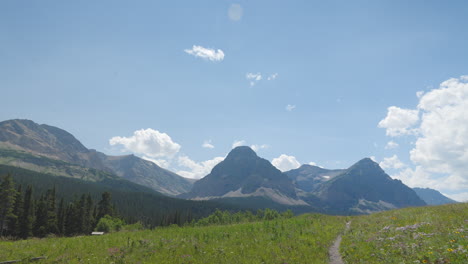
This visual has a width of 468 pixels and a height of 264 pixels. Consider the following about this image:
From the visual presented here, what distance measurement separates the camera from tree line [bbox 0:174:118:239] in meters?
82.5

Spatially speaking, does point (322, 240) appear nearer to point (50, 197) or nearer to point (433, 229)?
point (433, 229)

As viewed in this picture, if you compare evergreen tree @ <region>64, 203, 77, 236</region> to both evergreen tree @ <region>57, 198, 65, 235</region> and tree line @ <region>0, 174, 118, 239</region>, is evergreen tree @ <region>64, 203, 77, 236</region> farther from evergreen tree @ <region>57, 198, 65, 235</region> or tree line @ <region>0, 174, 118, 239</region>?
evergreen tree @ <region>57, 198, 65, 235</region>

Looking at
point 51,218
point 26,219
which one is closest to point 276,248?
point 26,219

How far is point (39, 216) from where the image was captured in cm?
9675

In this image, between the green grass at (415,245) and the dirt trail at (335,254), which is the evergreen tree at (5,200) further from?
the green grass at (415,245)

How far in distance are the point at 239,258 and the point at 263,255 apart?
164cm

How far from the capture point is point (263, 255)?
718 inches

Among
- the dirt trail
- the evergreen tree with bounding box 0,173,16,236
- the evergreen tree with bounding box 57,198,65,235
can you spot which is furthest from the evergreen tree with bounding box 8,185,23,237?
the dirt trail

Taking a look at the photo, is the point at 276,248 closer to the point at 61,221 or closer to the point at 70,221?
the point at 70,221

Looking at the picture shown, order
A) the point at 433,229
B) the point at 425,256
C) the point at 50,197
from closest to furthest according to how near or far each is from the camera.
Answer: the point at 425,256
the point at 433,229
the point at 50,197

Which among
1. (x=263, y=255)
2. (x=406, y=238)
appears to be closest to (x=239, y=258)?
(x=263, y=255)

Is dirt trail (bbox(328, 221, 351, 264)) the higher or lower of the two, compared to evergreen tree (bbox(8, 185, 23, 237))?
higher

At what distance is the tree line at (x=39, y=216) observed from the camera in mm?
82506

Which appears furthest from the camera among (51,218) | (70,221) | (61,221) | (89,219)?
(89,219)
